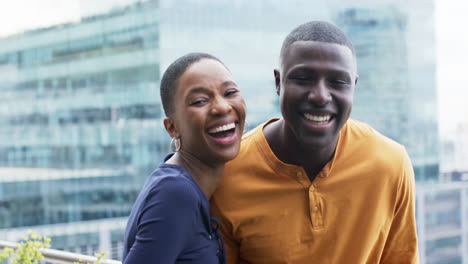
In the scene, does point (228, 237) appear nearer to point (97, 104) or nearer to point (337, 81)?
point (337, 81)

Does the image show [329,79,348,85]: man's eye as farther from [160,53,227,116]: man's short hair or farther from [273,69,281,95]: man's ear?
[160,53,227,116]: man's short hair

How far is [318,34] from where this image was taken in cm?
104

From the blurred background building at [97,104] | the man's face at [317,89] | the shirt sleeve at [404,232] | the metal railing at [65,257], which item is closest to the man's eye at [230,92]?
the man's face at [317,89]

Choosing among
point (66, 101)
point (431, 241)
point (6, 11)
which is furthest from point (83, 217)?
point (431, 241)

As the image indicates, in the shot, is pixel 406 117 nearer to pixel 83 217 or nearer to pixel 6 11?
pixel 83 217

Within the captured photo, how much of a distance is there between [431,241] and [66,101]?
1859 centimetres

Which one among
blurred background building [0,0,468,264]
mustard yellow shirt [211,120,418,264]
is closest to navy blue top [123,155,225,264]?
mustard yellow shirt [211,120,418,264]

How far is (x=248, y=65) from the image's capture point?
60.5 feet

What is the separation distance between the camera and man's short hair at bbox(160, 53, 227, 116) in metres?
1.08

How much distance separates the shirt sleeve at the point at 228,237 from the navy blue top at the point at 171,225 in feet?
0.29

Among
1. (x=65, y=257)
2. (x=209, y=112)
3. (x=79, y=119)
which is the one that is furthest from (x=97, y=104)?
(x=209, y=112)

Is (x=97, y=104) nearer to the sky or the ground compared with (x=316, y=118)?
nearer to the ground

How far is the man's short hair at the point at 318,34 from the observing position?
3.39 ft

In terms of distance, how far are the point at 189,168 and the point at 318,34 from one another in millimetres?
379
